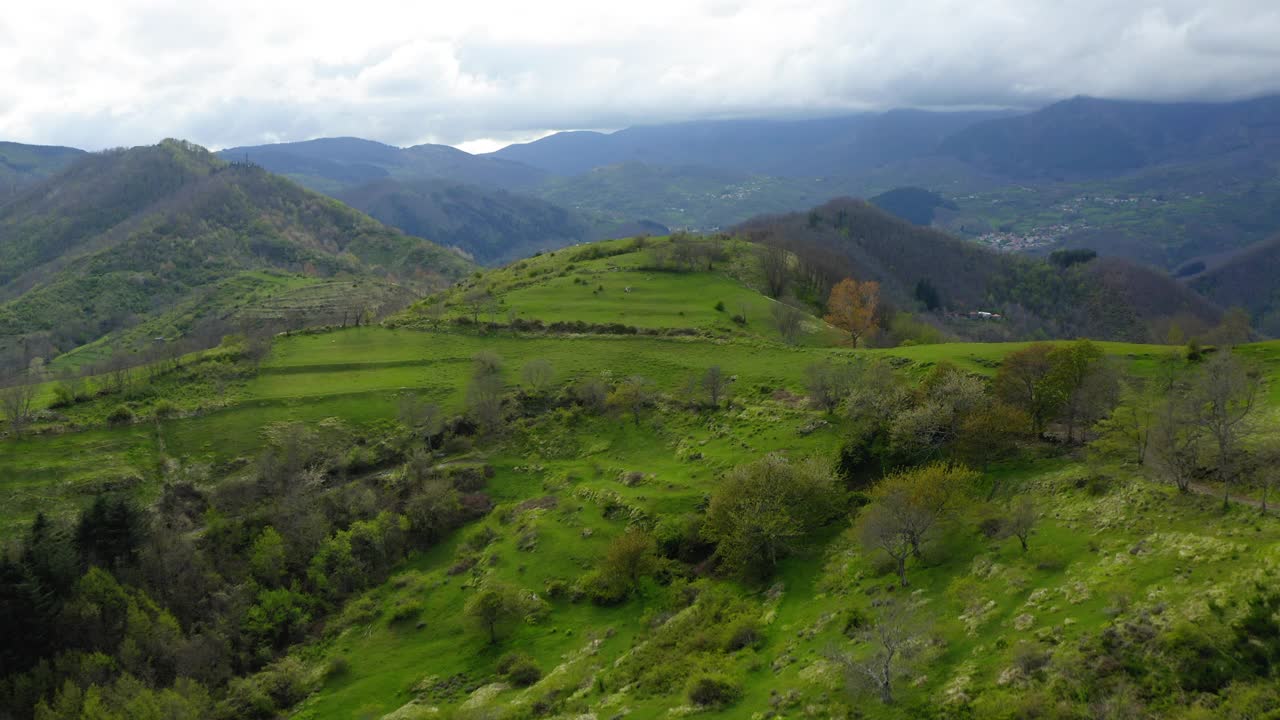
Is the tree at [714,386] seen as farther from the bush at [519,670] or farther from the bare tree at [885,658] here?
the bare tree at [885,658]

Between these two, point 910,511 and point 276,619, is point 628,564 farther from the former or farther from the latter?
point 276,619

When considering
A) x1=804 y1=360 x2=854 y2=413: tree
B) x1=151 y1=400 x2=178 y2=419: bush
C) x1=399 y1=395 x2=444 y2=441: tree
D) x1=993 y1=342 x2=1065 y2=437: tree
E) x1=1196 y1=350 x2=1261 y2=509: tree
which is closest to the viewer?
x1=1196 y1=350 x2=1261 y2=509: tree

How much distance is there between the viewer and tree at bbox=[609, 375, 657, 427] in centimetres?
8022

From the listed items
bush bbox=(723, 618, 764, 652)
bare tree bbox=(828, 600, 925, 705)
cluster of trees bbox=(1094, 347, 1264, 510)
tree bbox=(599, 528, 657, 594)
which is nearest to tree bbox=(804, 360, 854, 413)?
cluster of trees bbox=(1094, 347, 1264, 510)

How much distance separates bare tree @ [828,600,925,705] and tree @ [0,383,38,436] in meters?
90.5

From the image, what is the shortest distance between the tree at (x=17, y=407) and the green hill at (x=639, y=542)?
1631 millimetres

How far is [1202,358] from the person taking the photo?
6197 centimetres

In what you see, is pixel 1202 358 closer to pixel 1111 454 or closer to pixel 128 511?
pixel 1111 454

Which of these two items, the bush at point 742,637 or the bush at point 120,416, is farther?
the bush at point 120,416

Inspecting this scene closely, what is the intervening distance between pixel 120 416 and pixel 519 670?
6640 cm

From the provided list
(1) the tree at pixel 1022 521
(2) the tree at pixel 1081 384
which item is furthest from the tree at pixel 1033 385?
(1) the tree at pixel 1022 521

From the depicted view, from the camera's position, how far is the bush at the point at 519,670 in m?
44.2

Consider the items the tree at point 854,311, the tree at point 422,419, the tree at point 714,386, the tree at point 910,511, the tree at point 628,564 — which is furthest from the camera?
the tree at point 854,311

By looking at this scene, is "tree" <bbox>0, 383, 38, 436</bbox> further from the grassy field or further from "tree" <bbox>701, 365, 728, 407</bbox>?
"tree" <bbox>701, 365, 728, 407</bbox>
